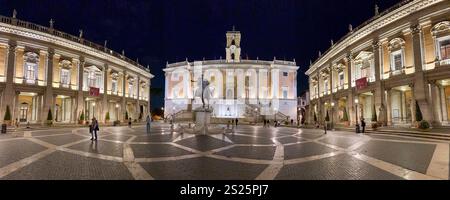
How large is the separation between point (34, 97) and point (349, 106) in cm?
4843

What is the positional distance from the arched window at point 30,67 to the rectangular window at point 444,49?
5034cm

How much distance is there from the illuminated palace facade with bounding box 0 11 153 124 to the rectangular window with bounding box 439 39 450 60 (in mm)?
48113

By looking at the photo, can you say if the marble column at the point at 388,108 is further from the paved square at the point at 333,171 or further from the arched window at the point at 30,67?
the arched window at the point at 30,67

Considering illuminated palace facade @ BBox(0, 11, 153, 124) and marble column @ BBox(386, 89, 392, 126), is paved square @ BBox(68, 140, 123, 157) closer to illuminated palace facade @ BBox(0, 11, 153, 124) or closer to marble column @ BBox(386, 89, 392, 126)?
illuminated palace facade @ BBox(0, 11, 153, 124)

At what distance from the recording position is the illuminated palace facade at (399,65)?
2155 cm

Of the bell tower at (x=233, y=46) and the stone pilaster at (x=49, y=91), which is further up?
the bell tower at (x=233, y=46)

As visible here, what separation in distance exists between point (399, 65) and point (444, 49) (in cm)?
445

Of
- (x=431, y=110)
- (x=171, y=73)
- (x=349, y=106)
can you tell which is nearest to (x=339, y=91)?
(x=349, y=106)

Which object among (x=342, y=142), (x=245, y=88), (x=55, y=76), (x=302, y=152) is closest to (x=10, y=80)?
(x=55, y=76)

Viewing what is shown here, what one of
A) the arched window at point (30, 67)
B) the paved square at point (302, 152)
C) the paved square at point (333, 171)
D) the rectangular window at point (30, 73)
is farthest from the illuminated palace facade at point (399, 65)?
the rectangular window at point (30, 73)

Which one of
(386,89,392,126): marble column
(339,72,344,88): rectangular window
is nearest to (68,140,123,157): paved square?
(386,89,392,126): marble column

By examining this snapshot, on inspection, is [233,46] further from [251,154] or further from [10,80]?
[251,154]
